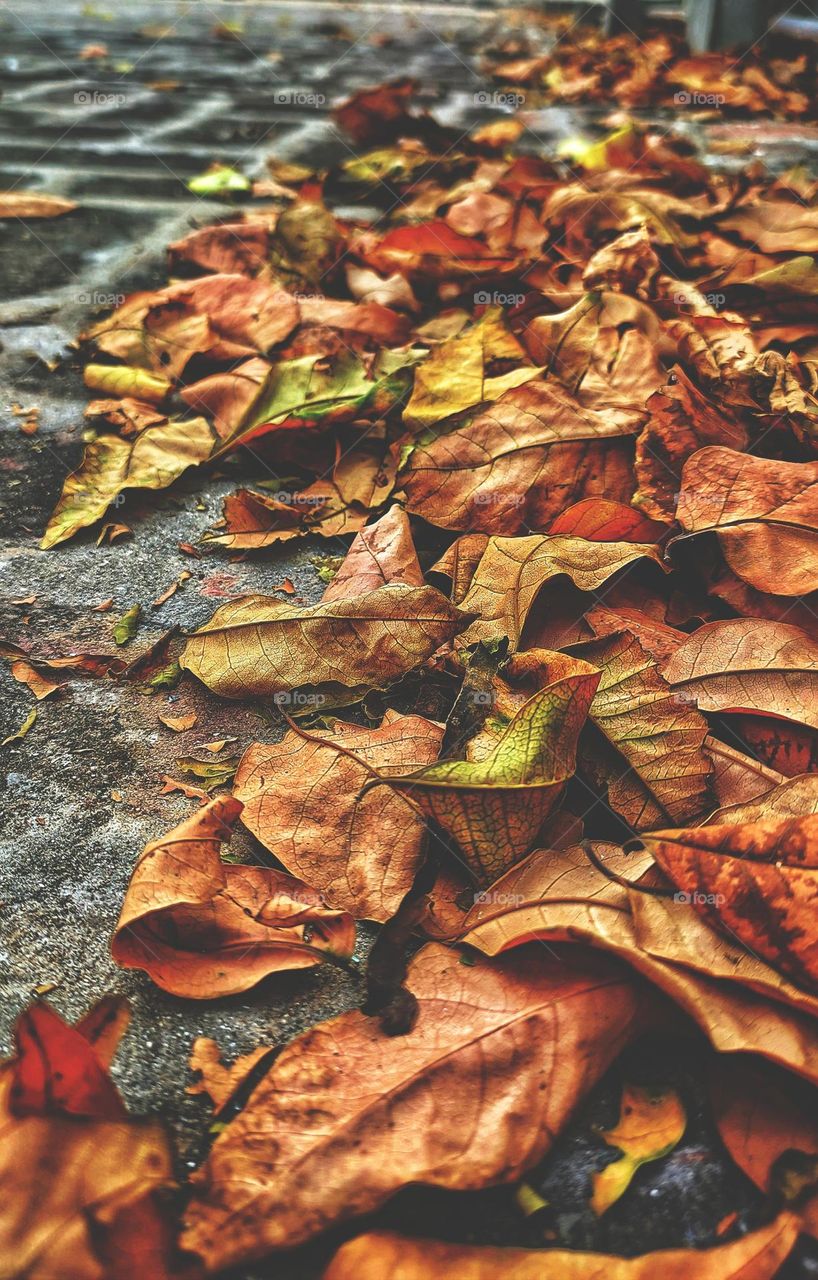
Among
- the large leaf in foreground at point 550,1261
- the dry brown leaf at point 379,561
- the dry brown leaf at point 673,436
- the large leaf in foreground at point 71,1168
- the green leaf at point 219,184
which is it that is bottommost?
the large leaf in foreground at point 550,1261

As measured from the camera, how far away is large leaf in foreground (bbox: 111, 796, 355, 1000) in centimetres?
87

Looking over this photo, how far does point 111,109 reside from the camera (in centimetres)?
377

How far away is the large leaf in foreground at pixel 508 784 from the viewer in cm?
89

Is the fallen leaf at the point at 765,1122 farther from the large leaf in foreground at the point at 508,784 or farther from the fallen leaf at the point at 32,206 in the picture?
the fallen leaf at the point at 32,206

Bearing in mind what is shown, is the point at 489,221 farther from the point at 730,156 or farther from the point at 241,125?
the point at 241,125

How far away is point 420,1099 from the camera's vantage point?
2.48 feet

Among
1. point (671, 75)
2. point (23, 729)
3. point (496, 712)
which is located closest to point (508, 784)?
point (496, 712)

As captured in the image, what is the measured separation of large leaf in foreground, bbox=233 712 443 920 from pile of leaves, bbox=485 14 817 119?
352cm

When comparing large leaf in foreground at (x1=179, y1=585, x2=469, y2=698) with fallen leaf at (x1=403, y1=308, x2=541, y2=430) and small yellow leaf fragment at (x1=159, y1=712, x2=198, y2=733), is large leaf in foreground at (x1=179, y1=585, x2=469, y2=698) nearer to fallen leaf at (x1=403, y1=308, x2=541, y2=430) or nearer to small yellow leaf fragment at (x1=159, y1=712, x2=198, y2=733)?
small yellow leaf fragment at (x1=159, y1=712, x2=198, y2=733)

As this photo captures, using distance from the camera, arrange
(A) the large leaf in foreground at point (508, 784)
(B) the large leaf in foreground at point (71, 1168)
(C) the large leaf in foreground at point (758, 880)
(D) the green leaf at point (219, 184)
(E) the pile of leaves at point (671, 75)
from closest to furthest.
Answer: (B) the large leaf in foreground at point (71, 1168) < (C) the large leaf in foreground at point (758, 880) < (A) the large leaf in foreground at point (508, 784) < (D) the green leaf at point (219, 184) < (E) the pile of leaves at point (671, 75)

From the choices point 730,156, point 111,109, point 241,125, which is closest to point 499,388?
point 730,156

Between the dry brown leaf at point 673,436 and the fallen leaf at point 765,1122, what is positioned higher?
the dry brown leaf at point 673,436

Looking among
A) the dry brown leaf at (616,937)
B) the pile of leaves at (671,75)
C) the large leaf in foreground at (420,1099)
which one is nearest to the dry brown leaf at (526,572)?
the dry brown leaf at (616,937)

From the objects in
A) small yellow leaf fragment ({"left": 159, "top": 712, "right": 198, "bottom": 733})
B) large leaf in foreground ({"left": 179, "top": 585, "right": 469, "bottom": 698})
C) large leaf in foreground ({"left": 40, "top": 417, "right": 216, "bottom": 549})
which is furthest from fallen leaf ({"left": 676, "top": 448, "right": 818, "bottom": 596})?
large leaf in foreground ({"left": 40, "top": 417, "right": 216, "bottom": 549})
